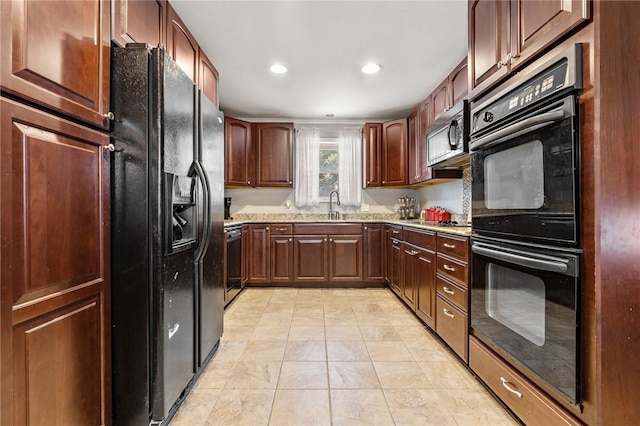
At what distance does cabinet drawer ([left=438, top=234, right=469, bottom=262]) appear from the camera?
A: 6.08ft

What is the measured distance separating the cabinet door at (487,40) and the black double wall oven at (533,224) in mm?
129

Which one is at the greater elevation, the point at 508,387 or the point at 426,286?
the point at 426,286

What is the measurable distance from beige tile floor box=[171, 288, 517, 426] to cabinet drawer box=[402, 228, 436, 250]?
0.72 metres

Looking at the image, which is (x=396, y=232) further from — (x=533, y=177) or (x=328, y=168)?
(x=533, y=177)

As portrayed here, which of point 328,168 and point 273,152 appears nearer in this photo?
point 273,152

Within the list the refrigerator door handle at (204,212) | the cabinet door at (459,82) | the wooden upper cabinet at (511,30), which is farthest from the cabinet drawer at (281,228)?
the wooden upper cabinet at (511,30)

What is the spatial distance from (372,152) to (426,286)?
220 cm

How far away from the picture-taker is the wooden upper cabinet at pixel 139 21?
4.45 feet

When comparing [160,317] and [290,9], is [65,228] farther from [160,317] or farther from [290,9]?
[290,9]

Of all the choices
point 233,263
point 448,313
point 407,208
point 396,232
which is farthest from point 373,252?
point 448,313

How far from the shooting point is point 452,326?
2.04 m

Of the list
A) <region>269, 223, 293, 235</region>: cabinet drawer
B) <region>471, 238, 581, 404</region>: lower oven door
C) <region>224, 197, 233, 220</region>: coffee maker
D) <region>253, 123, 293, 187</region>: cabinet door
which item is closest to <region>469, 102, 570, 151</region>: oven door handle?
<region>471, 238, 581, 404</region>: lower oven door

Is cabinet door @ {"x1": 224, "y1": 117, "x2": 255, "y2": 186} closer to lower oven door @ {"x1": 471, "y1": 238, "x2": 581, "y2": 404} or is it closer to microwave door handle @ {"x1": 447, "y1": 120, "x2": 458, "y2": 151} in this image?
microwave door handle @ {"x1": 447, "y1": 120, "x2": 458, "y2": 151}

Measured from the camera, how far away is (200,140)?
175cm
